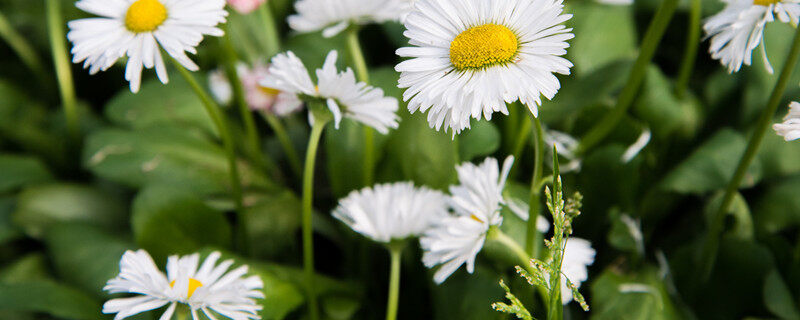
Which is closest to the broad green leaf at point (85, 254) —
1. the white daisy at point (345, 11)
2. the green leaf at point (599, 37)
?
the white daisy at point (345, 11)

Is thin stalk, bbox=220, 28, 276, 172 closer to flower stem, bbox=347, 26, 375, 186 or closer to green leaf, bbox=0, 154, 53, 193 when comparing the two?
flower stem, bbox=347, 26, 375, 186

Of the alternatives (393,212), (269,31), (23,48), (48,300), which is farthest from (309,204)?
(23,48)

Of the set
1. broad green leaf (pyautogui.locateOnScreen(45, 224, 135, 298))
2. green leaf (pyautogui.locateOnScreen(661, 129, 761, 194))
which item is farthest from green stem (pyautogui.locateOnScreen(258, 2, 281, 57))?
green leaf (pyautogui.locateOnScreen(661, 129, 761, 194))

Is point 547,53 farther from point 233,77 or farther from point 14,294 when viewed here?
point 14,294

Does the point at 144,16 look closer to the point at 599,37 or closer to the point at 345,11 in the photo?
the point at 345,11

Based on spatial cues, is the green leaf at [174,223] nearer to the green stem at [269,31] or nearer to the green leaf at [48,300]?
the green leaf at [48,300]
